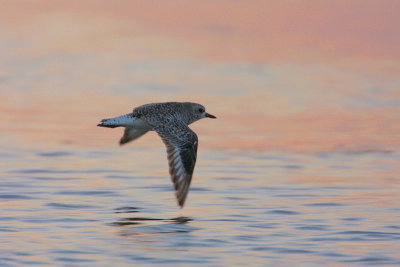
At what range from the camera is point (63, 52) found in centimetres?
2827

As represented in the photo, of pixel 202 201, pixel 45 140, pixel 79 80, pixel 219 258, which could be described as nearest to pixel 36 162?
pixel 45 140

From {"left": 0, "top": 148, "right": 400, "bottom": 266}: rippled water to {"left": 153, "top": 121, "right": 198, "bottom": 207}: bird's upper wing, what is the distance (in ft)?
1.19

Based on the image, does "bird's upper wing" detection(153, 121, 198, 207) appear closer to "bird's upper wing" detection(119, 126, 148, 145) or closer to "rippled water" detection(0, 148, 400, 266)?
"rippled water" detection(0, 148, 400, 266)

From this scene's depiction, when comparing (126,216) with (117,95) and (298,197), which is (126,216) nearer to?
(298,197)

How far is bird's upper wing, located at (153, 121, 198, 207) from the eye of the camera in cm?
1210

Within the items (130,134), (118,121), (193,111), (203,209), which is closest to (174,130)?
(118,121)

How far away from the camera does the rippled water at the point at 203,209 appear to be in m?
10.1

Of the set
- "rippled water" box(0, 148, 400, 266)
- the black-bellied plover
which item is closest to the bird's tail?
the black-bellied plover

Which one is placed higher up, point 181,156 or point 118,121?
point 118,121

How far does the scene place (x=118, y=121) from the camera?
12.9 metres

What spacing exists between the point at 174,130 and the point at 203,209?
1.15 metres

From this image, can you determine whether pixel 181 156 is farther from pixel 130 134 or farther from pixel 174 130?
pixel 130 134

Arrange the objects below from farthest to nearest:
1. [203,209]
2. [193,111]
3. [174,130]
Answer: [193,111] → [174,130] → [203,209]

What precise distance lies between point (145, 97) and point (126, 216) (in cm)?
1094
